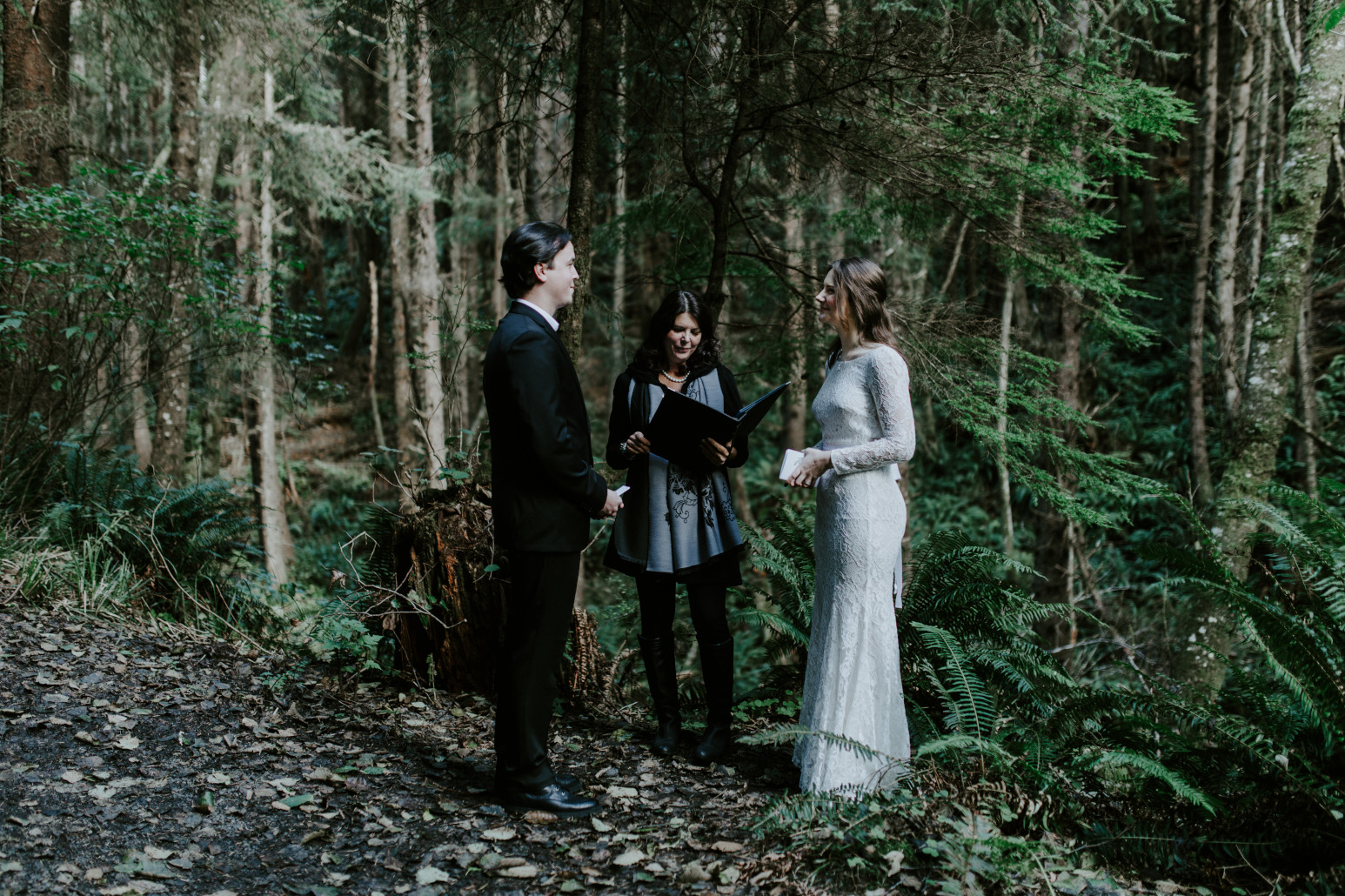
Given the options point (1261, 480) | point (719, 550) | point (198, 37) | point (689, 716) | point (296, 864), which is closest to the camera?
point (296, 864)

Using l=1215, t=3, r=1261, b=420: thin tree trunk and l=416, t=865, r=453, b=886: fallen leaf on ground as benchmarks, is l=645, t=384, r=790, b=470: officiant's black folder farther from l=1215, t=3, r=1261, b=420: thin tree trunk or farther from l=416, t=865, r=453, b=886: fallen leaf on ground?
l=1215, t=3, r=1261, b=420: thin tree trunk

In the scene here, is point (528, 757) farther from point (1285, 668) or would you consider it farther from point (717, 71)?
point (717, 71)

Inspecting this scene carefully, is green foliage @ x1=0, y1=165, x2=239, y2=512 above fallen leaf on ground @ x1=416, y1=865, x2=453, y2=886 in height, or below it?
above

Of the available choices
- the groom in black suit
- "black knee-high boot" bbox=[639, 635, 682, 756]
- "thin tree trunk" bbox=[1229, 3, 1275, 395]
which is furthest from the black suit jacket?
"thin tree trunk" bbox=[1229, 3, 1275, 395]

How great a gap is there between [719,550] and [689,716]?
58.4 inches

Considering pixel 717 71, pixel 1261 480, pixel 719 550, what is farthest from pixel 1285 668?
pixel 717 71

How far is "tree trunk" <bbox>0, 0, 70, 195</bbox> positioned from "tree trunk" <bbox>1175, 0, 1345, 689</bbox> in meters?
10.3

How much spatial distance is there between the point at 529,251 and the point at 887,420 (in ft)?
5.50

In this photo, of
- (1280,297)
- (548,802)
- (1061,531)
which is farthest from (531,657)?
(1061,531)

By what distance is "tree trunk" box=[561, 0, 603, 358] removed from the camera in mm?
4992

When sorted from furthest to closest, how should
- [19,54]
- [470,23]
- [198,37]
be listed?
[198,37] → [19,54] → [470,23]

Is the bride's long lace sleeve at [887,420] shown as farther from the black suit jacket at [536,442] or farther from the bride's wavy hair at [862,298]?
the black suit jacket at [536,442]

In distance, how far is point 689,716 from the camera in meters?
Result: 5.01

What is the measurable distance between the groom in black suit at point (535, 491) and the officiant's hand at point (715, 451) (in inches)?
22.7
